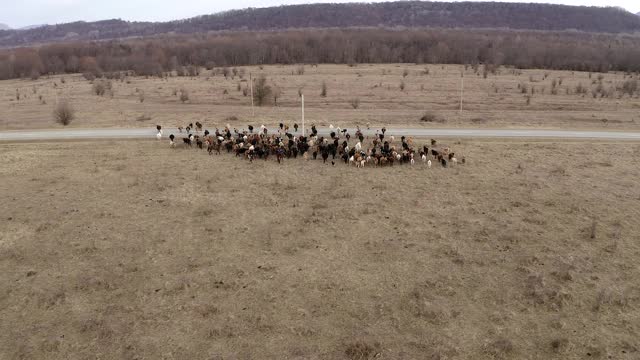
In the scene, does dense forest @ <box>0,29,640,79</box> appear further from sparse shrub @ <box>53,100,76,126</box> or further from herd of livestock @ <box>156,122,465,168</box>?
herd of livestock @ <box>156,122,465,168</box>

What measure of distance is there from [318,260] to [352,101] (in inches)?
1216

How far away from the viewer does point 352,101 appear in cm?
4284

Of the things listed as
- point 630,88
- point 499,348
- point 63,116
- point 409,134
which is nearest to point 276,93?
point 63,116

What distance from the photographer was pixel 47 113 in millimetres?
37688

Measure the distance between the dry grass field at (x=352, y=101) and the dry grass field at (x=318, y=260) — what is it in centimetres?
1104

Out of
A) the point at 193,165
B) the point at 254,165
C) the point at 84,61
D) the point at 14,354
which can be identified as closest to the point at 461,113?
the point at 254,165

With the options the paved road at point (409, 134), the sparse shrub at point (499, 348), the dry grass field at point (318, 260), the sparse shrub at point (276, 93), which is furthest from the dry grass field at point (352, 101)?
the sparse shrub at point (499, 348)

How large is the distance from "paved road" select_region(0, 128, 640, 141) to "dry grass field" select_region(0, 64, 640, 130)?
2.07 meters

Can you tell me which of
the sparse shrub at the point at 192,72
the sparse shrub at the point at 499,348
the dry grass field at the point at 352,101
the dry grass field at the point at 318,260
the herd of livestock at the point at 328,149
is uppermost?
the sparse shrub at the point at 192,72

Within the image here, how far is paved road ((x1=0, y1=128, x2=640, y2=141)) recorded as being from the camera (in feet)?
92.1

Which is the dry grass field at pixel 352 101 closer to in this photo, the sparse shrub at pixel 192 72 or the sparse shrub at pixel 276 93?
the sparse shrub at pixel 276 93

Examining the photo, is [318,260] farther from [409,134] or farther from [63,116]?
[63,116]

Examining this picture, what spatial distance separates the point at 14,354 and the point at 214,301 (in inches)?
167

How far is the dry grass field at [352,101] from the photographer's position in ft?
109
